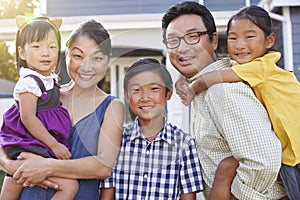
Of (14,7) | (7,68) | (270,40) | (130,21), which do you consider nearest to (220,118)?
(270,40)

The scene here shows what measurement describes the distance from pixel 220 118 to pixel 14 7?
23989mm

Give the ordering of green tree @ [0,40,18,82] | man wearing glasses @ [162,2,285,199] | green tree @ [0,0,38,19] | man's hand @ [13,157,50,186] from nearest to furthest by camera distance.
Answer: man wearing glasses @ [162,2,285,199], man's hand @ [13,157,50,186], green tree @ [0,40,18,82], green tree @ [0,0,38,19]

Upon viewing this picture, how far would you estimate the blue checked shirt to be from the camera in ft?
5.89

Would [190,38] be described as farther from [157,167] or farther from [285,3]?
[285,3]

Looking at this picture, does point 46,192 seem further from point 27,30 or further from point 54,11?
point 54,11

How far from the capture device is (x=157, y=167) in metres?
1.83

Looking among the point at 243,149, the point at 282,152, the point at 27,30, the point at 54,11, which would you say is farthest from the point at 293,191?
the point at 54,11

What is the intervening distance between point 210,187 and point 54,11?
8143 millimetres

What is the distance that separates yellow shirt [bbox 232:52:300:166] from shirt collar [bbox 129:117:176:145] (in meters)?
0.36

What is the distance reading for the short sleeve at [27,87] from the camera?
6.11 feet

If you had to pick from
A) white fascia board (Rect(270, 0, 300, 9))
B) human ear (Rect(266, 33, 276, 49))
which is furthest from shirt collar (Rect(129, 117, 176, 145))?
white fascia board (Rect(270, 0, 300, 9))

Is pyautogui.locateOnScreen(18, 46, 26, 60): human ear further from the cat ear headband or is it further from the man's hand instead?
the man's hand

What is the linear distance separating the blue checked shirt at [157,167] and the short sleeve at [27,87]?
398 mm

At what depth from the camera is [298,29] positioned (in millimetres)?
8008
